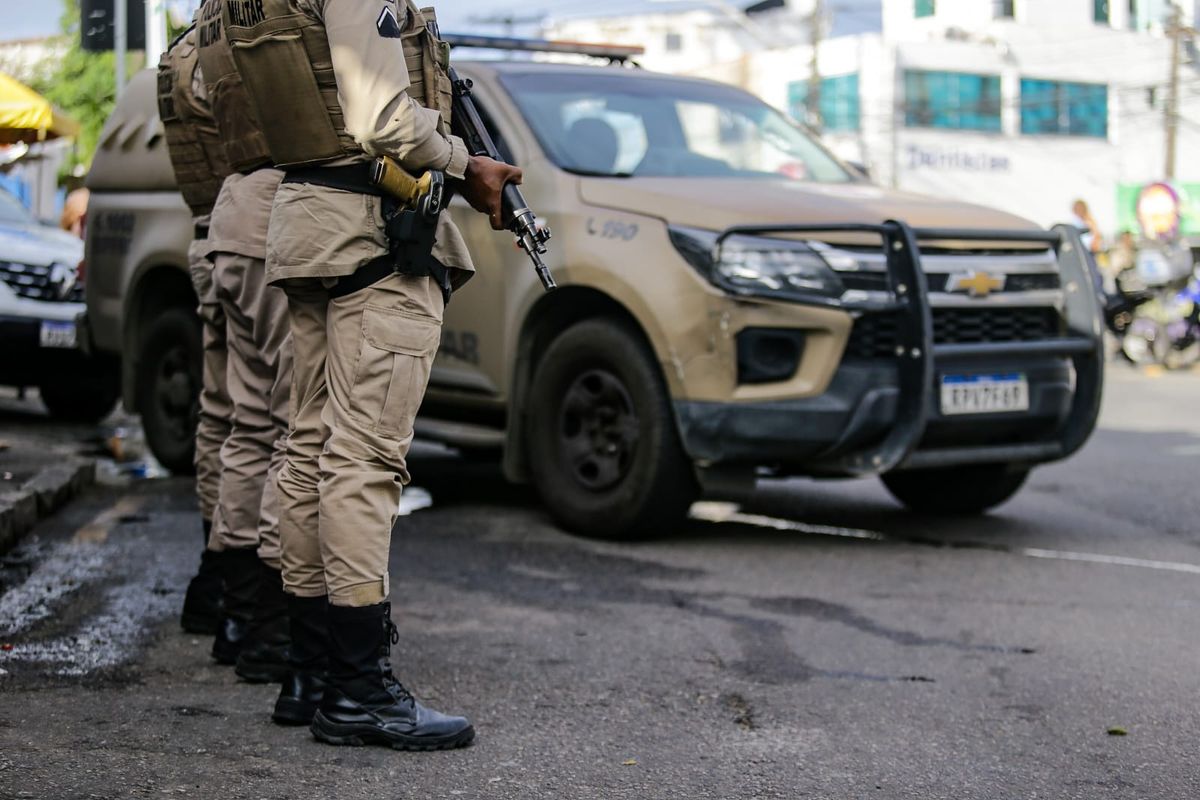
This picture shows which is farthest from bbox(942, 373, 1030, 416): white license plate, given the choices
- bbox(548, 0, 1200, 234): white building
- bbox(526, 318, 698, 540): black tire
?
bbox(548, 0, 1200, 234): white building

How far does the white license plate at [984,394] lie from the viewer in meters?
5.92

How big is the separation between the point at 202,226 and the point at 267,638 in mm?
1249

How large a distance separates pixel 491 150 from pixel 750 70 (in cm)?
5471

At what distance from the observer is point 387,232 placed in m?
3.41

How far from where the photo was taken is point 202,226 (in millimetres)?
4621

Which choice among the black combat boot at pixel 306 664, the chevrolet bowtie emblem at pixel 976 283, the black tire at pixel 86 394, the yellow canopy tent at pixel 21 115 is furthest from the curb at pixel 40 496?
the chevrolet bowtie emblem at pixel 976 283

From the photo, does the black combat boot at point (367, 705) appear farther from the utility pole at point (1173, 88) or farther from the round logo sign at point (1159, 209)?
the utility pole at point (1173, 88)

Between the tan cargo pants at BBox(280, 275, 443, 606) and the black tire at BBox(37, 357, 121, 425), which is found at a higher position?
the tan cargo pants at BBox(280, 275, 443, 606)

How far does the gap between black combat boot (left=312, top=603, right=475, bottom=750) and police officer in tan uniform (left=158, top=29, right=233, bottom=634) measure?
976mm

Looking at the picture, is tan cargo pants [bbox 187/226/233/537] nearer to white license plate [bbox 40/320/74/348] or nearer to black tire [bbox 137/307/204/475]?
black tire [bbox 137/307/204/475]

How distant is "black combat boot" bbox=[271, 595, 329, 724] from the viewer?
3.56 metres

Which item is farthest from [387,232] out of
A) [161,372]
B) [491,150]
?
[161,372]

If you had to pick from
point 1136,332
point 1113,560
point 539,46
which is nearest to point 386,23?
point 1113,560

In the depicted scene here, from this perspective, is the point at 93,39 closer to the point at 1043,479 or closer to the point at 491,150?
the point at 1043,479
